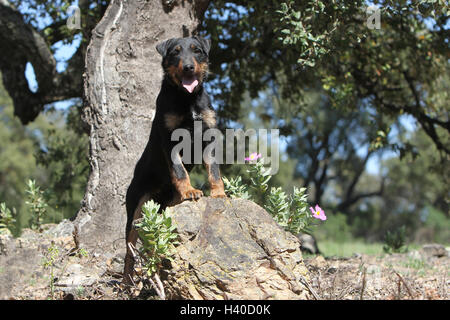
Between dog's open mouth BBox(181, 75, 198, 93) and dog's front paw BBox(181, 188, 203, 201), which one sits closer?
dog's front paw BBox(181, 188, 203, 201)

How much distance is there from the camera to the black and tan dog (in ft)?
15.3

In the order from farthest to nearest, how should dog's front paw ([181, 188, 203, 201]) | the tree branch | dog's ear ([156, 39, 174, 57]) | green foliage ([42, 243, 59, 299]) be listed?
1. the tree branch
2. dog's ear ([156, 39, 174, 57])
3. dog's front paw ([181, 188, 203, 201])
4. green foliage ([42, 243, 59, 299])

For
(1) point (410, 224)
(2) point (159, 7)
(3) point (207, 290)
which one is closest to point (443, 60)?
(2) point (159, 7)

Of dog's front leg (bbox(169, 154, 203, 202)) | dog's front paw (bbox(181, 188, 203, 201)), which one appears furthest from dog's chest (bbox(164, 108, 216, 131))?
dog's front paw (bbox(181, 188, 203, 201))

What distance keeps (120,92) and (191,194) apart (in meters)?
2.32

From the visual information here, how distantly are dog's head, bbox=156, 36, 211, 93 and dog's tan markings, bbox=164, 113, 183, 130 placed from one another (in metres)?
0.29

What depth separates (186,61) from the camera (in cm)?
482

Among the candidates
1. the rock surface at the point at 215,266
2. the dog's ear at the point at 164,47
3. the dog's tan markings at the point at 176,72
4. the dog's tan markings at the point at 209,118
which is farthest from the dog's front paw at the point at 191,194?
the dog's ear at the point at 164,47

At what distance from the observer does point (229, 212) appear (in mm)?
4039

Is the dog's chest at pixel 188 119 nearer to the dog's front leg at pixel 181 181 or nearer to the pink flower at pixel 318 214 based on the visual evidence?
the dog's front leg at pixel 181 181

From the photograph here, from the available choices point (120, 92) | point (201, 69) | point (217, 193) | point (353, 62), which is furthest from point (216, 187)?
point (353, 62)

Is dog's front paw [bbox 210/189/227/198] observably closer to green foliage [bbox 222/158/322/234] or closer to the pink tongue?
green foliage [bbox 222/158/322/234]
